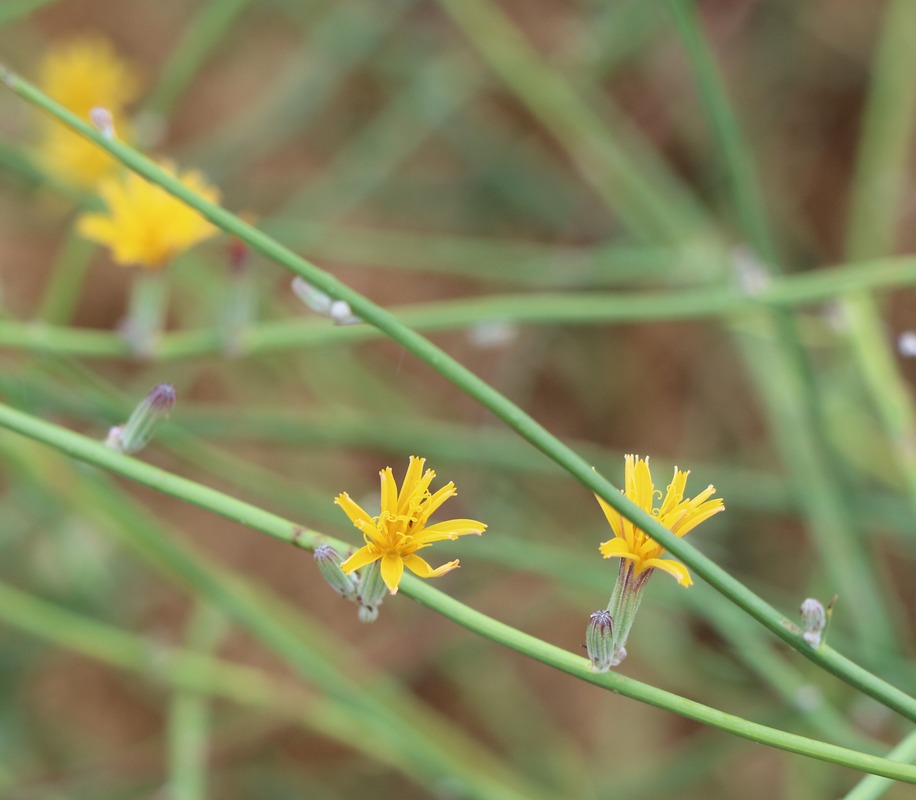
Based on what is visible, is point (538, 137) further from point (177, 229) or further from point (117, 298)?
point (177, 229)

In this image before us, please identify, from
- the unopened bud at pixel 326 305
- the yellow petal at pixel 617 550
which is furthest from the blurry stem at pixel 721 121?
the yellow petal at pixel 617 550

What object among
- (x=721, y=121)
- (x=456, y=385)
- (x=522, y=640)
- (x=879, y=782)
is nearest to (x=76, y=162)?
(x=721, y=121)

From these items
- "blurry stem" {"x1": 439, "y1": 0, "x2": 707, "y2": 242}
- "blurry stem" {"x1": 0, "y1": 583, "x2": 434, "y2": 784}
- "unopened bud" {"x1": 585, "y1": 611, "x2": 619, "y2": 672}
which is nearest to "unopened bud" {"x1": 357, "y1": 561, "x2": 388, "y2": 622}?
"unopened bud" {"x1": 585, "y1": 611, "x2": 619, "y2": 672}

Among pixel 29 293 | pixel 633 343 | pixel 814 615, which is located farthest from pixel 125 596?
pixel 814 615

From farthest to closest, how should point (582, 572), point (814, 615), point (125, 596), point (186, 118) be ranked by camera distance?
point (186, 118) < point (125, 596) < point (582, 572) < point (814, 615)

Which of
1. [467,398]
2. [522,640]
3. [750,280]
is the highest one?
[467,398]

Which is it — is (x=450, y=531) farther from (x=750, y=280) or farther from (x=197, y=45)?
(x=197, y=45)

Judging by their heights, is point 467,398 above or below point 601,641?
above
